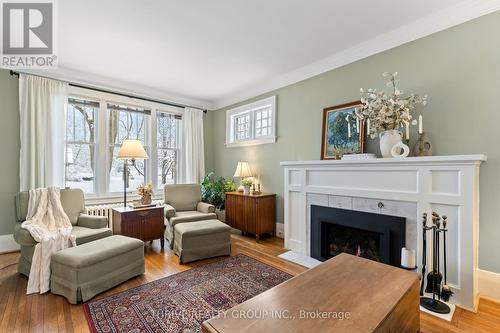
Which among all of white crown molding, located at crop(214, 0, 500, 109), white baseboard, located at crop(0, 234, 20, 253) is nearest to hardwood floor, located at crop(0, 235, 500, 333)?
white baseboard, located at crop(0, 234, 20, 253)

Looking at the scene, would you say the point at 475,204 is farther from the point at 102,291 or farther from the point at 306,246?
the point at 102,291

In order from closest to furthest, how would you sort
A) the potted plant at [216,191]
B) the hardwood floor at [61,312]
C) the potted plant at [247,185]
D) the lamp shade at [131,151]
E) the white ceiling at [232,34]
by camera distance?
the hardwood floor at [61,312] → the white ceiling at [232,34] → the lamp shade at [131,151] → the potted plant at [247,185] → the potted plant at [216,191]

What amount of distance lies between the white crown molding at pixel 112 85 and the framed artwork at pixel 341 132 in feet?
9.76

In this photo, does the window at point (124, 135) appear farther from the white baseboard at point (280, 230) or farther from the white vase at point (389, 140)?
the white vase at point (389, 140)

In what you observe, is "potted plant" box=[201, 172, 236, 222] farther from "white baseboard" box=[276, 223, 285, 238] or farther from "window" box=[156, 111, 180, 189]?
"white baseboard" box=[276, 223, 285, 238]

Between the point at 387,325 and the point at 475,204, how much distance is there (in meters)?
1.48

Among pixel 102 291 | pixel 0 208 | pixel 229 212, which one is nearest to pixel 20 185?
pixel 0 208

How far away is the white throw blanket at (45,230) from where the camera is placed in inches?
88.1

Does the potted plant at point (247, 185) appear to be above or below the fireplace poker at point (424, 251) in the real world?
above

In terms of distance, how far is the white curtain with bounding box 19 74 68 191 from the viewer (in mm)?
3297

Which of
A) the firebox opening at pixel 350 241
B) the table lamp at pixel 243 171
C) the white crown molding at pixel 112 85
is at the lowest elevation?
the firebox opening at pixel 350 241

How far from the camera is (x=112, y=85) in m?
4.03

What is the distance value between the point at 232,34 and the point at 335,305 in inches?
107

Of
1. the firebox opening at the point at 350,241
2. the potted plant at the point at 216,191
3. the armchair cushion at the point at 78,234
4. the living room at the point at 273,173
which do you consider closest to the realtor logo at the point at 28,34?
the living room at the point at 273,173
